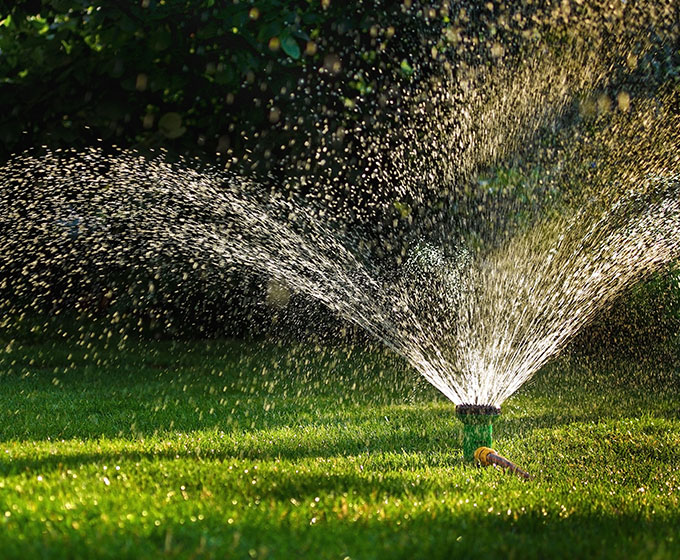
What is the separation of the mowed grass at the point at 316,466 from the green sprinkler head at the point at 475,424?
145 mm

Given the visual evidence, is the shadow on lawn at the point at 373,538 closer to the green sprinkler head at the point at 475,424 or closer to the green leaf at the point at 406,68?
the green sprinkler head at the point at 475,424

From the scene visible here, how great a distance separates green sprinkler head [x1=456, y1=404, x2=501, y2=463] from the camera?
4312mm

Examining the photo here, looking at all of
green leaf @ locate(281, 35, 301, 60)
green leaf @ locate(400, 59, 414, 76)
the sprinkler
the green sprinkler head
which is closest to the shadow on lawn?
the sprinkler

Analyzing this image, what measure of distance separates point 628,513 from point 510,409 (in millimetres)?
3462

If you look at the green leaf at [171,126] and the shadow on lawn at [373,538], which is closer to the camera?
the shadow on lawn at [373,538]

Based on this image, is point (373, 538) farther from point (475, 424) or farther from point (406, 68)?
point (406, 68)

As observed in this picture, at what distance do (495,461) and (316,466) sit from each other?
935mm

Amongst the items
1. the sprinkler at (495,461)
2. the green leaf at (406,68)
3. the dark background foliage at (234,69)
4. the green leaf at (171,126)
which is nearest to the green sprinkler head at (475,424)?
the sprinkler at (495,461)

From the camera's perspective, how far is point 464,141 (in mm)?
9688

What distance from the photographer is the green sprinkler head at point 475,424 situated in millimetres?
4312

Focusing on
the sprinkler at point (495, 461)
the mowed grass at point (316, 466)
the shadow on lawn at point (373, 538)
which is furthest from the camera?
the sprinkler at point (495, 461)

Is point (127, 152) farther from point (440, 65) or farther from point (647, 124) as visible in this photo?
point (647, 124)

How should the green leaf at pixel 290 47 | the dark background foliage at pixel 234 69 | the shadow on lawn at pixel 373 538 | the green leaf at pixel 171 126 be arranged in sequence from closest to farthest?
the shadow on lawn at pixel 373 538
the green leaf at pixel 290 47
the dark background foliage at pixel 234 69
the green leaf at pixel 171 126

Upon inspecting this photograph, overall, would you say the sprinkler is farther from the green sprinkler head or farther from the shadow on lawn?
the shadow on lawn
